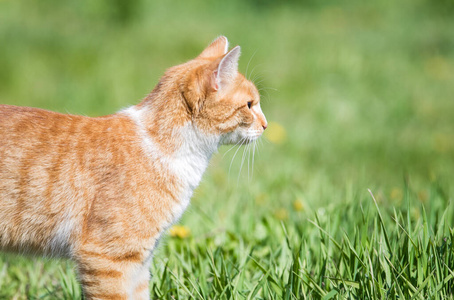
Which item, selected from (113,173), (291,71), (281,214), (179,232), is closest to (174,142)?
(113,173)

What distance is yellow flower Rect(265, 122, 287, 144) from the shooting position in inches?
180

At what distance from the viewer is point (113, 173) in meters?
2.12

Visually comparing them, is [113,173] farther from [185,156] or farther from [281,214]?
[281,214]

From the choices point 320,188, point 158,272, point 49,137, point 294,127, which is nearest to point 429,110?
point 294,127

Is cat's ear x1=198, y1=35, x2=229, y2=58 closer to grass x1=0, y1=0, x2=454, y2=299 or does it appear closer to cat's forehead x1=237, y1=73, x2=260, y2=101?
cat's forehead x1=237, y1=73, x2=260, y2=101

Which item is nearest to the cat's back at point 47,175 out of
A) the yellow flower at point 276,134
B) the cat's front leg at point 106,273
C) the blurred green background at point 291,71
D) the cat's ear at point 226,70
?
the cat's front leg at point 106,273

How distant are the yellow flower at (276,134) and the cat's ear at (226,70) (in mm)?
2284

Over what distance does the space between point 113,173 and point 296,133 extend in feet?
9.42

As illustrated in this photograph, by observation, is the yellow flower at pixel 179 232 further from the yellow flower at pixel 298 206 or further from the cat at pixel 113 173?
the yellow flower at pixel 298 206

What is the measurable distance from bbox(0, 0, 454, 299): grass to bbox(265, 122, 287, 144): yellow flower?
0.02 meters

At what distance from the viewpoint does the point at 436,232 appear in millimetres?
2248

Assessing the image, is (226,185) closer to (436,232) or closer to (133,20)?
(436,232)

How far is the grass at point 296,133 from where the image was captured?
2.11m

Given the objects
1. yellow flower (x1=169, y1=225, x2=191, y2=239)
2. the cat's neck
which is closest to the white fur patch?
the cat's neck
